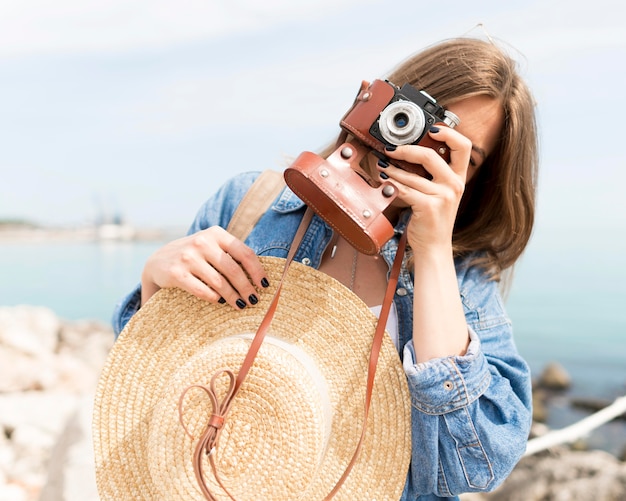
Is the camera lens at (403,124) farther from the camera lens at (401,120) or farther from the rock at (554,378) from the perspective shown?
the rock at (554,378)

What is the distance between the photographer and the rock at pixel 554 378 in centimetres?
1013

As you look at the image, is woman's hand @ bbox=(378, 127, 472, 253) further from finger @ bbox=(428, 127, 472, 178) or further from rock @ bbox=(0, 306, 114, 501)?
rock @ bbox=(0, 306, 114, 501)

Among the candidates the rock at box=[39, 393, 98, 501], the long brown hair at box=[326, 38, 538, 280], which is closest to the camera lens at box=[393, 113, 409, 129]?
the long brown hair at box=[326, 38, 538, 280]

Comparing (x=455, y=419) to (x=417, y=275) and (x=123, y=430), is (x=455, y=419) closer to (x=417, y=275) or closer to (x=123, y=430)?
(x=417, y=275)

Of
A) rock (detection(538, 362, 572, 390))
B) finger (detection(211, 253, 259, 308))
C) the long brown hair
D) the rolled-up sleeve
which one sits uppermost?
the long brown hair

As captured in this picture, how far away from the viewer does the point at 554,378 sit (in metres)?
A: 10.2

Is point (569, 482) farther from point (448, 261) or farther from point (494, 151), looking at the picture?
point (448, 261)

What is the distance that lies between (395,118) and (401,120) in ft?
0.05

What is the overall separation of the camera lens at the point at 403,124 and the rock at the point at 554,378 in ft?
31.6

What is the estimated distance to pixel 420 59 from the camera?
1867 mm

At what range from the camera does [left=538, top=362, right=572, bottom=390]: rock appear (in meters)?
10.1

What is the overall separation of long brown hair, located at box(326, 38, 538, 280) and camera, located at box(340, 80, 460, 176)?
233 millimetres

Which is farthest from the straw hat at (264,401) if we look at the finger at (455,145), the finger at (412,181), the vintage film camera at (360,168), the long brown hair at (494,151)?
the long brown hair at (494,151)

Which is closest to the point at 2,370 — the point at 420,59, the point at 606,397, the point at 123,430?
the point at 123,430
